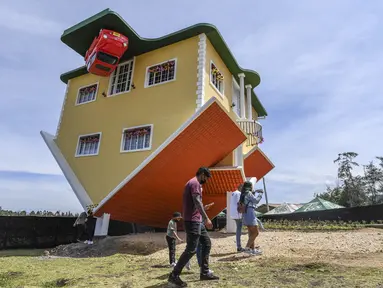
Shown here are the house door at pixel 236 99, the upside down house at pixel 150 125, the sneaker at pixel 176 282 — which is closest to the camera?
the sneaker at pixel 176 282

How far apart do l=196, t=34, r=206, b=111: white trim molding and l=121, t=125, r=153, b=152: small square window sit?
2.57 meters

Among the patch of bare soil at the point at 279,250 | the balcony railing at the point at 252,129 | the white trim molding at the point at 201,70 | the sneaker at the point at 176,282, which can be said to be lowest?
the sneaker at the point at 176,282

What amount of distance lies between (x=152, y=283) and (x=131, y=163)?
832 cm

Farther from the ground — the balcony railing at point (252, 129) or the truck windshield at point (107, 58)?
the truck windshield at point (107, 58)

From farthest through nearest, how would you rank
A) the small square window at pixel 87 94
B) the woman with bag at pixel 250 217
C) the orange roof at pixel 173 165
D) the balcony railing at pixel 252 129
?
the small square window at pixel 87 94 → the balcony railing at pixel 252 129 → the orange roof at pixel 173 165 → the woman with bag at pixel 250 217

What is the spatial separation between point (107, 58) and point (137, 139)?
13.1ft

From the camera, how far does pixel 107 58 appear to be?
1300 cm

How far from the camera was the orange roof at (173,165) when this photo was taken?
33.3 feet

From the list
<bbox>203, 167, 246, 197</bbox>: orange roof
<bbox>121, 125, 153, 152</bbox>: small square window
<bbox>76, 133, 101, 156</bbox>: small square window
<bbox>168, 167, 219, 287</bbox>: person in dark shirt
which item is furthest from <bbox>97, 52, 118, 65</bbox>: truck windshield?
<bbox>168, 167, 219, 287</bbox>: person in dark shirt

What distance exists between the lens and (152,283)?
453 cm

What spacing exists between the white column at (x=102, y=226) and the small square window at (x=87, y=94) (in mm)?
6518

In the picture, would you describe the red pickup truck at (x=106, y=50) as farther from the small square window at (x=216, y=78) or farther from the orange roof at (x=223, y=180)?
the orange roof at (x=223, y=180)

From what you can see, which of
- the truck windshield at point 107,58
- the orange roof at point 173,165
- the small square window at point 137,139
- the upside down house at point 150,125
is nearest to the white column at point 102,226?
the upside down house at point 150,125

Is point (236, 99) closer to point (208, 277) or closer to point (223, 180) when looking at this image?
point (223, 180)
